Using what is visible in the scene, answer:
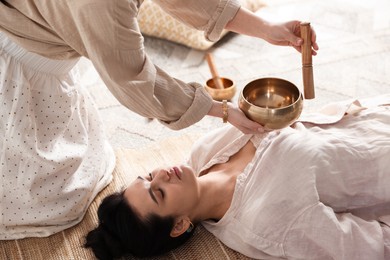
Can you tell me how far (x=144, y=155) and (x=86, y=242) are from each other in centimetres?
61

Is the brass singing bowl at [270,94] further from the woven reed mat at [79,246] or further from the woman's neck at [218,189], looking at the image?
the woven reed mat at [79,246]

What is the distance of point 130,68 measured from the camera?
1.58 m

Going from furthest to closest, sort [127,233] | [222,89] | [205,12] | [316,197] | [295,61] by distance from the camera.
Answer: [295,61] → [222,89] → [205,12] → [127,233] → [316,197]

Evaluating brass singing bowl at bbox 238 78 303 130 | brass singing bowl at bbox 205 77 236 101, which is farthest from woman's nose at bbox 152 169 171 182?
brass singing bowl at bbox 205 77 236 101

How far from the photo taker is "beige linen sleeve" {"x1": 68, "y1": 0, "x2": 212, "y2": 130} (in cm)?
147

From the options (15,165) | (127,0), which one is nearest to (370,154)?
(127,0)

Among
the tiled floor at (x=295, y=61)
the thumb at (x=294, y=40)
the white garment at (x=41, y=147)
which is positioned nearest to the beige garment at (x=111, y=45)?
the white garment at (x=41, y=147)

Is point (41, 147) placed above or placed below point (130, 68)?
below

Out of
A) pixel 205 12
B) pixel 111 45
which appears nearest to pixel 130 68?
pixel 111 45

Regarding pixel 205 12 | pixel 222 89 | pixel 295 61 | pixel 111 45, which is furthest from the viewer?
pixel 295 61

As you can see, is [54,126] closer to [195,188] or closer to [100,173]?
[100,173]

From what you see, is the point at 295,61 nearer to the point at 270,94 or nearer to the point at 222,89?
the point at 222,89

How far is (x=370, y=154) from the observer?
1.84 meters

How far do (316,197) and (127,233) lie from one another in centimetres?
66
